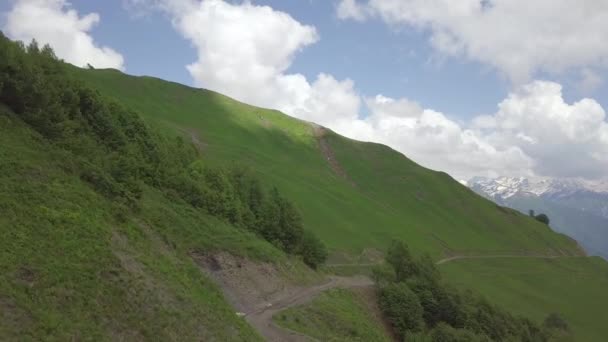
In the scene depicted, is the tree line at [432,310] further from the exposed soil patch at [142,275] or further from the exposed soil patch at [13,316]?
the exposed soil patch at [13,316]

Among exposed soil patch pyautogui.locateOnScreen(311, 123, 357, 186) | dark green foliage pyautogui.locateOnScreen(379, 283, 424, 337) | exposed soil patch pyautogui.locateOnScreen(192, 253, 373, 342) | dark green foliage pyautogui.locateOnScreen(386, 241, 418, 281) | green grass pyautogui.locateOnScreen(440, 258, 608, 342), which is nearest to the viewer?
exposed soil patch pyautogui.locateOnScreen(192, 253, 373, 342)

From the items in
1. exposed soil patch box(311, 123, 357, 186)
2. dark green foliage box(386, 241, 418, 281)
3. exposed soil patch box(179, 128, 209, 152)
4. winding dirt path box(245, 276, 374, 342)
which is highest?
exposed soil patch box(311, 123, 357, 186)

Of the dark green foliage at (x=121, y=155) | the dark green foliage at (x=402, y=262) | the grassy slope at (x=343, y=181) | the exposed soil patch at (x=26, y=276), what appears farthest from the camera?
the grassy slope at (x=343, y=181)

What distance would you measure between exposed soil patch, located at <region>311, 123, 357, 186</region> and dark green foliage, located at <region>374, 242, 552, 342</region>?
284ft

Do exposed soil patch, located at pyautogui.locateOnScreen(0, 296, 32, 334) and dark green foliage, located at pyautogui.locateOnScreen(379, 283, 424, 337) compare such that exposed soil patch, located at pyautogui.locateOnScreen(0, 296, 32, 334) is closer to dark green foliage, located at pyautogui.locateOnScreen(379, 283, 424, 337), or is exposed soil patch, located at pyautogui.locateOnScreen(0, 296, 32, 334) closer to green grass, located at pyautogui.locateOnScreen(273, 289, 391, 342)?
green grass, located at pyautogui.locateOnScreen(273, 289, 391, 342)

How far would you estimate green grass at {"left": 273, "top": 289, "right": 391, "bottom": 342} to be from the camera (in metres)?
35.1

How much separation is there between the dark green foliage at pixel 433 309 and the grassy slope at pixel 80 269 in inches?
1077

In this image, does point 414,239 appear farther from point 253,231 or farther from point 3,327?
point 3,327

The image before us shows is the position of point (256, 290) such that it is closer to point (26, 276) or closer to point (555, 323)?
point (26, 276)

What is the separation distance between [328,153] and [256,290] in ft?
427

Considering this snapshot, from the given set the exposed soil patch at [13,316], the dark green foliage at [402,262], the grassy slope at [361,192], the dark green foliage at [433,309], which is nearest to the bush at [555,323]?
the grassy slope at [361,192]

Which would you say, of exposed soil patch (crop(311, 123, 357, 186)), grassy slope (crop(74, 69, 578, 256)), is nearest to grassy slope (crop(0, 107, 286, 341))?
grassy slope (crop(74, 69, 578, 256))

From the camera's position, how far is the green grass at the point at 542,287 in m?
85.8

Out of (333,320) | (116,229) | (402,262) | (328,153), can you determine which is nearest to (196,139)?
(328,153)
